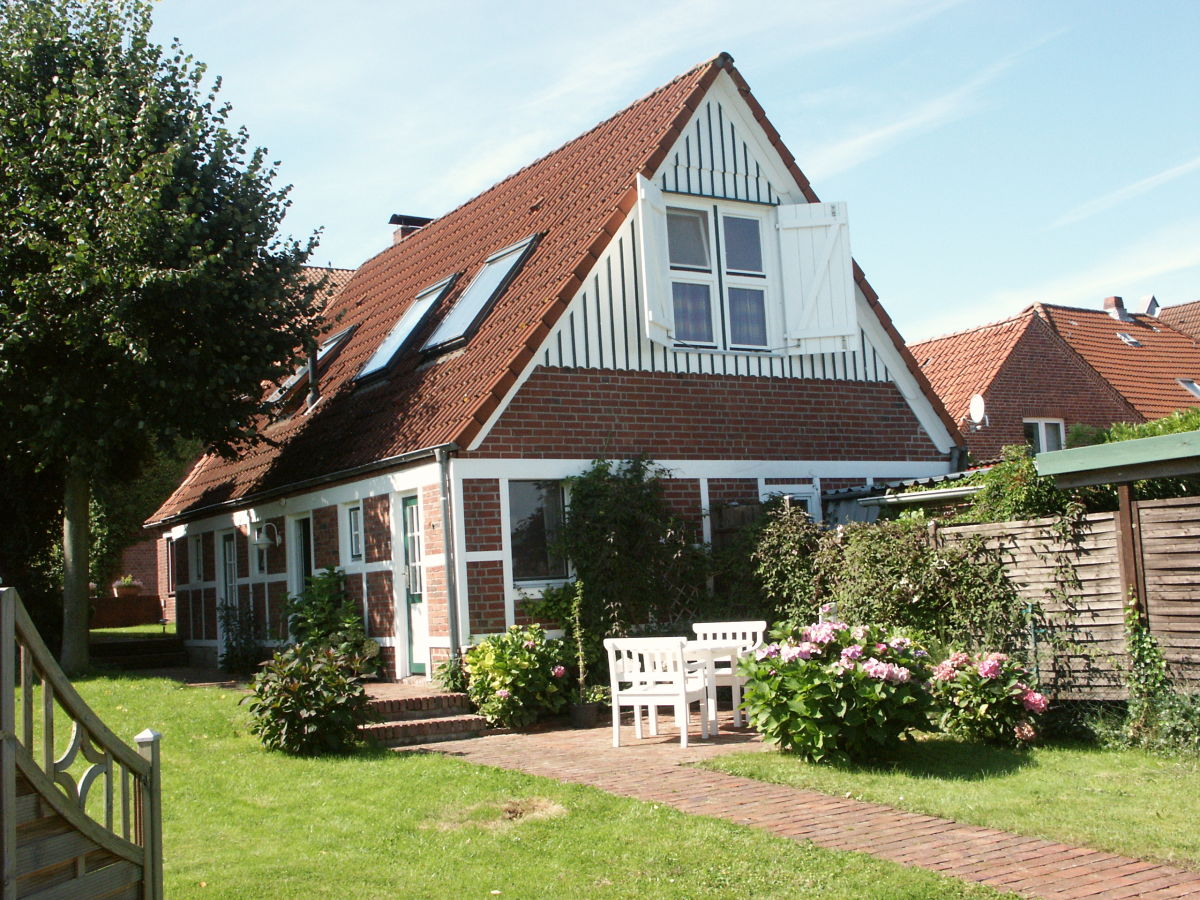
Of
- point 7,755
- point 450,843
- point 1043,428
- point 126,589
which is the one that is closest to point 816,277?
point 450,843

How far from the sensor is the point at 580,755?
35.0ft

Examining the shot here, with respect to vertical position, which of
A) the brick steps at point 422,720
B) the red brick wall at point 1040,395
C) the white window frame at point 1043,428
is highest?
the red brick wall at point 1040,395

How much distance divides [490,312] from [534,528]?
3152 mm

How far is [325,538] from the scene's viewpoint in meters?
16.4

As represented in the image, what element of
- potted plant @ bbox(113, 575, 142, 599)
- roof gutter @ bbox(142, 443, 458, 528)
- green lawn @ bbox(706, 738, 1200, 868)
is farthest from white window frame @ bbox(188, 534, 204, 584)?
green lawn @ bbox(706, 738, 1200, 868)

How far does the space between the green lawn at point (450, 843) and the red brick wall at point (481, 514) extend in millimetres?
3475

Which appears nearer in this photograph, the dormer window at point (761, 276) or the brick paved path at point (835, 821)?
the brick paved path at point (835, 821)

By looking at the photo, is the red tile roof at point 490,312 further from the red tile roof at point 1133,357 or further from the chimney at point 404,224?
the red tile roof at point 1133,357

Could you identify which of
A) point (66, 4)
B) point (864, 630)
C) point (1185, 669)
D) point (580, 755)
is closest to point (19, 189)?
point (66, 4)

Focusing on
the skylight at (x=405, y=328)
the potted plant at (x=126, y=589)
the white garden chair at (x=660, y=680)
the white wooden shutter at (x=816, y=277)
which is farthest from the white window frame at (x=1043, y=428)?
the potted plant at (x=126, y=589)

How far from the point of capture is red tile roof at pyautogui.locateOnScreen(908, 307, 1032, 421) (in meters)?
26.5

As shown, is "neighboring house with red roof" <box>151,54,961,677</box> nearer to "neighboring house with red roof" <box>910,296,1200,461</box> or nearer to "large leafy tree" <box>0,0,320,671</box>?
"large leafy tree" <box>0,0,320,671</box>

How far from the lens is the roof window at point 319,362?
66.3 feet

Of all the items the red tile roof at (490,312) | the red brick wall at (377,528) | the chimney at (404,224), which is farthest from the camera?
the chimney at (404,224)
